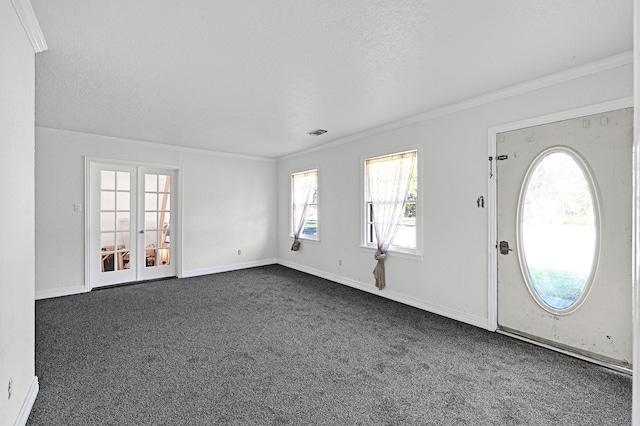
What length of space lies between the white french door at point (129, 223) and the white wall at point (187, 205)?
19 centimetres

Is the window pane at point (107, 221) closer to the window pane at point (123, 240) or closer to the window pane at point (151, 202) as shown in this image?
the window pane at point (123, 240)

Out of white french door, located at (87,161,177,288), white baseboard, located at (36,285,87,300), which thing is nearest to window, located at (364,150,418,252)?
white french door, located at (87,161,177,288)

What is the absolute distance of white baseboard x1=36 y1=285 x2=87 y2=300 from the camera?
14.0 ft

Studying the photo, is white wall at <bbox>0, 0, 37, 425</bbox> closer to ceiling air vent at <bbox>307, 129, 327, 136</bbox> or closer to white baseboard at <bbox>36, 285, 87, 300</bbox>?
white baseboard at <bbox>36, 285, 87, 300</bbox>

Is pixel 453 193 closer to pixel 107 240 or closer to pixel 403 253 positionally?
pixel 403 253

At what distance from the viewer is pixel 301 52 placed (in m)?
2.29

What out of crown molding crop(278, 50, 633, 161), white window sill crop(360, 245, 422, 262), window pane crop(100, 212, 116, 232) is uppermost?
crown molding crop(278, 50, 633, 161)

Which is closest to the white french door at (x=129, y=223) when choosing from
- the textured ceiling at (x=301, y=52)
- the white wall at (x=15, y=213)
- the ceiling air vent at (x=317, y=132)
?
the textured ceiling at (x=301, y=52)

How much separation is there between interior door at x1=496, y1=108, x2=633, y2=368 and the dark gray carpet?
268mm

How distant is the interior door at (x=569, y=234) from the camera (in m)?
2.37

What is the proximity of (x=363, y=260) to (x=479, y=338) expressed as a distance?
2.04m

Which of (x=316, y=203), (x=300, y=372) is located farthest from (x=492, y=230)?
(x=316, y=203)

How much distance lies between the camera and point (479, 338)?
2957 millimetres

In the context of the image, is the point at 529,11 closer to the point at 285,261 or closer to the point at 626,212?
the point at 626,212
